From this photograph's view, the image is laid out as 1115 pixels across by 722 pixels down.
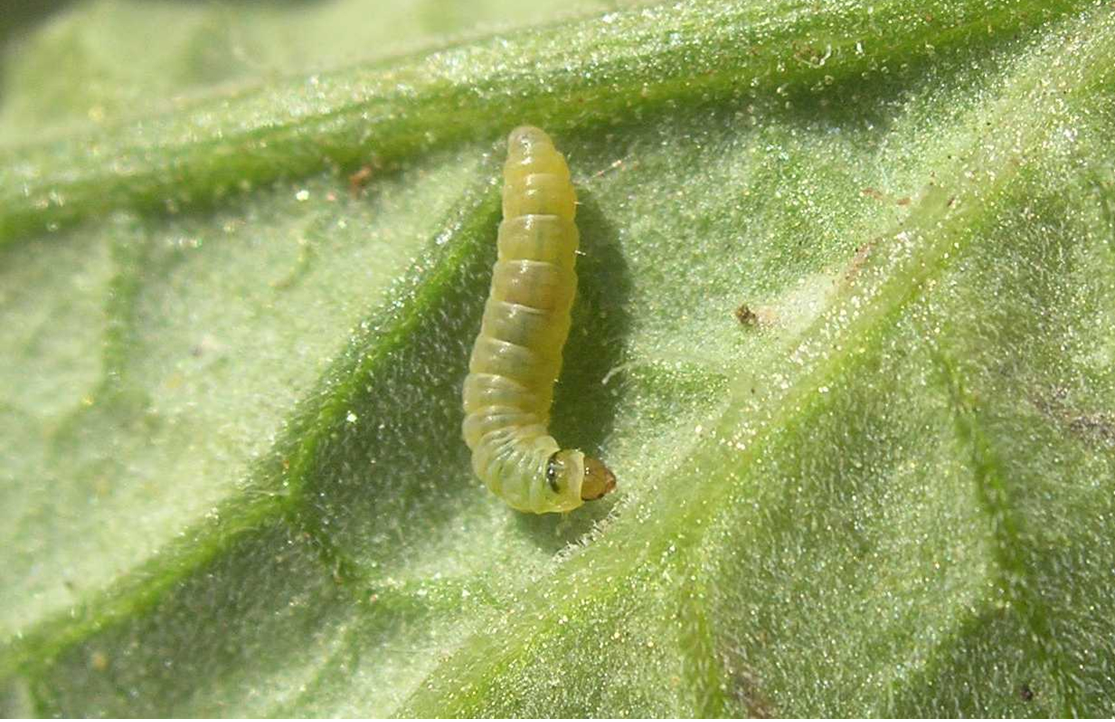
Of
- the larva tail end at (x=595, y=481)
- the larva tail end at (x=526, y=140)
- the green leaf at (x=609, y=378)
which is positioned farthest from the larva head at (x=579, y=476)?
the larva tail end at (x=526, y=140)

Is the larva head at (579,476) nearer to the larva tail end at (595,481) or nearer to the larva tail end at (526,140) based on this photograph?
the larva tail end at (595,481)

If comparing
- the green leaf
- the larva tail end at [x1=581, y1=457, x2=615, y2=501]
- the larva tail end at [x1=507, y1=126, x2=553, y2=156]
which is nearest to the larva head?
the larva tail end at [x1=581, y1=457, x2=615, y2=501]

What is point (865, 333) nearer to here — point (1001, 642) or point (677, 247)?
point (677, 247)

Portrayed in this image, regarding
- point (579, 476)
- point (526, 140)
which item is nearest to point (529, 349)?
point (579, 476)

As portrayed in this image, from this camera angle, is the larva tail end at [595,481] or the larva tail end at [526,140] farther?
the larva tail end at [526,140]

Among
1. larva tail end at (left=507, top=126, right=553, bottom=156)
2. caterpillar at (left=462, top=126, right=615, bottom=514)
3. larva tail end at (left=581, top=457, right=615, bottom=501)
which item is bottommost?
larva tail end at (left=581, top=457, right=615, bottom=501)

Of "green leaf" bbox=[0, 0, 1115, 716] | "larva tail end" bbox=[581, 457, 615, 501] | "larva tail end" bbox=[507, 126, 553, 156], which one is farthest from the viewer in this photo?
"larva tail end" bbox=[507, 126, 553, 156]

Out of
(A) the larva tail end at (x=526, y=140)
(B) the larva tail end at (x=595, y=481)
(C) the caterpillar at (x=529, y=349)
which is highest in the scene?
(A) the larva tail end at (x=526, y=140)

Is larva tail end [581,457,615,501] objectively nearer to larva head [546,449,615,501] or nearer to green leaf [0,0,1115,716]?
larva head [546,449,615,501]
